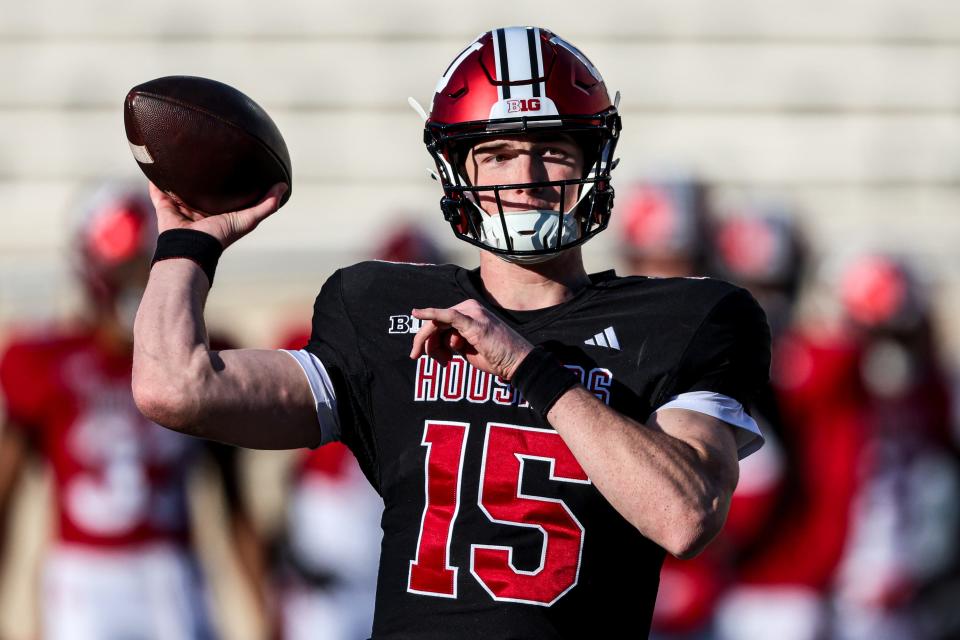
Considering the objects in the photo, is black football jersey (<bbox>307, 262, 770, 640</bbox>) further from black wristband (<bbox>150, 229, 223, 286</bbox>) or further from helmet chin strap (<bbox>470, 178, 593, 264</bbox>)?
black wristband (<bbox>150, 229, 223, 286</bbox>)

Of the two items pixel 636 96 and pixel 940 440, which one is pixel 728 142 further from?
pixel 940 440

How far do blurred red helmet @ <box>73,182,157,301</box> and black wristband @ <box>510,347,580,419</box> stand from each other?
137 inches

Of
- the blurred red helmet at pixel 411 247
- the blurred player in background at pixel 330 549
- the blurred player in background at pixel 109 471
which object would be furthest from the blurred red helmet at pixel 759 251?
the blurred player in background at pixel 109 471

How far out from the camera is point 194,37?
8.78m

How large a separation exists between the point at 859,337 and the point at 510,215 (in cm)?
429

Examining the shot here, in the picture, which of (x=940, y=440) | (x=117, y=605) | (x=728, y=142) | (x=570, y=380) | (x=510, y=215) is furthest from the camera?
(x=728, y=142)

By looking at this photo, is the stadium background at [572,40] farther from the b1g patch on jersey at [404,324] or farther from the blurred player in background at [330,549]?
the b1g patch on jersey at [404,324]

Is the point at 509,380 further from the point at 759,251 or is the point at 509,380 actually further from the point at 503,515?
the point at 759,251

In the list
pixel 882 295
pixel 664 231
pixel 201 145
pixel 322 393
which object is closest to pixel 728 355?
pixel 322 393

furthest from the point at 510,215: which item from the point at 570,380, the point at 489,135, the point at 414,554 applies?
Result: the point at 414,554

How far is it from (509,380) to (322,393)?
0.41m

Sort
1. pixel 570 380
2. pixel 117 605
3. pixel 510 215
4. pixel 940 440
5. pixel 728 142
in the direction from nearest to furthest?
pixel 570 380
pixel 510 215
pixel 117 605
pixel 940 440
pixel 728 142

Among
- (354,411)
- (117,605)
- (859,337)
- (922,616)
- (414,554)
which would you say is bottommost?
(922,616)

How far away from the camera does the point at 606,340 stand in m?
2.93
